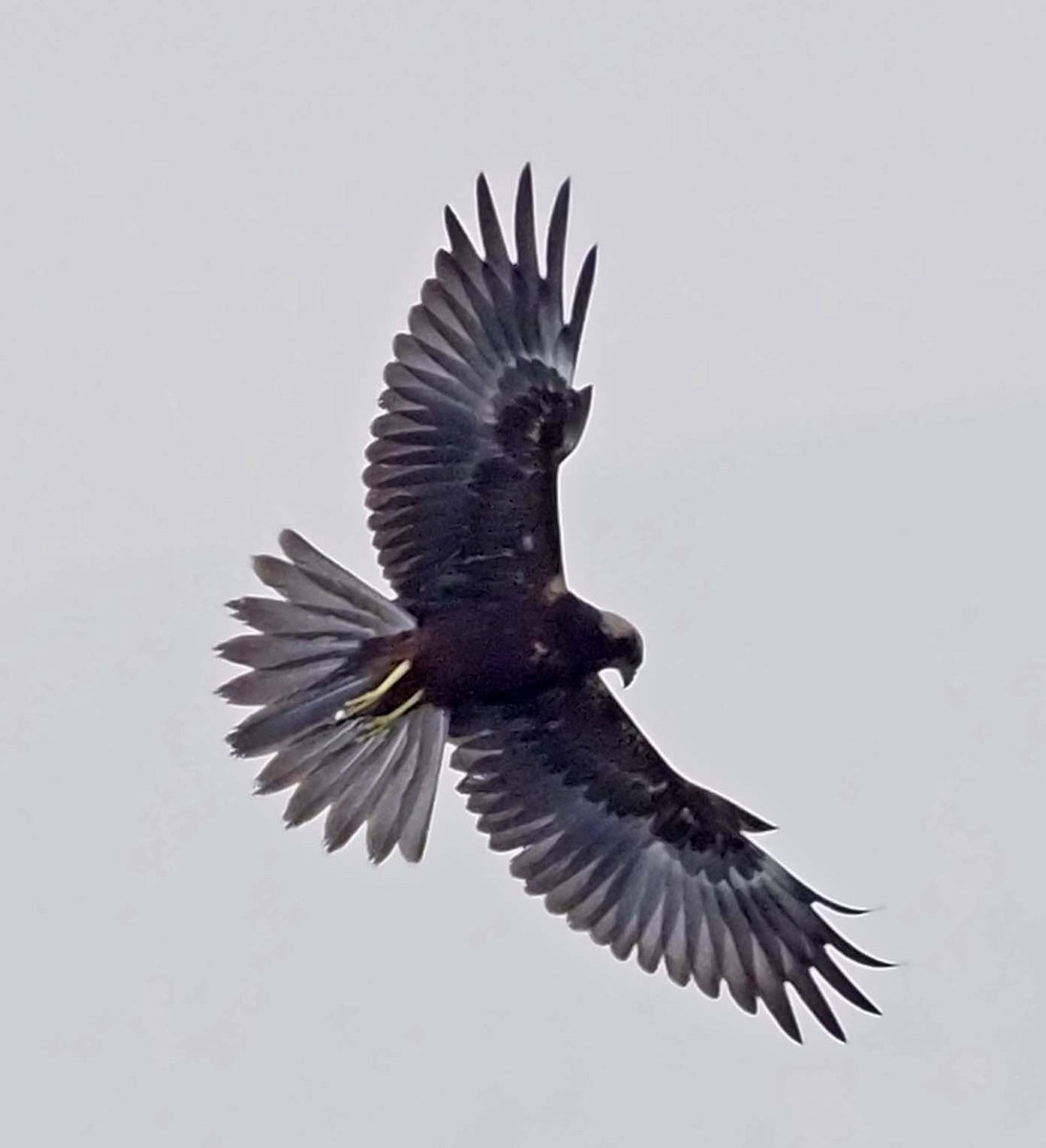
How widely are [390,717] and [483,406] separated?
4.34 feet

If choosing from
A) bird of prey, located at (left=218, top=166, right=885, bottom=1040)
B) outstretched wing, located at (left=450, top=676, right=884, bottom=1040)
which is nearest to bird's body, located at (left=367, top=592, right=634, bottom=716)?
bird of prey, located at (left=218, top=166, right=885, bottom=1040)

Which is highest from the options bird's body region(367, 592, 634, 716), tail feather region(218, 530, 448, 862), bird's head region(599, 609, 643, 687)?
bird's head region(599, 609, 643, 687)

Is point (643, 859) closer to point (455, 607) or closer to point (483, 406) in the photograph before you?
point (455, 607)

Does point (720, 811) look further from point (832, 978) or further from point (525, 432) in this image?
point (525, 432)

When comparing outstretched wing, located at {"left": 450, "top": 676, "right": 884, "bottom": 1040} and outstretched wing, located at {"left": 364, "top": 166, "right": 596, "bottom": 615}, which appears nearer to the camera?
outstretched wing, located at {"left": 364, "top": 166, "right": 596, "bottom": 615}

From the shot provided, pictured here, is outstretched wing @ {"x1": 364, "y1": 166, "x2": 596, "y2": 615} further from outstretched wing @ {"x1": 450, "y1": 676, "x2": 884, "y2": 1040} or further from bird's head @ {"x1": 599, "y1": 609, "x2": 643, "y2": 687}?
outstretched wing @ {"x1": 450, "y1": 676, "x2": 884, "y2": 1040}

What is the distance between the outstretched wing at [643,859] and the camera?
43.4 ft

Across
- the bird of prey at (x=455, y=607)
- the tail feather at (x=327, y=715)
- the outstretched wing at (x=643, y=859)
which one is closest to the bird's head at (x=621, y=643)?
the bird of prey at (x=455, y=607)

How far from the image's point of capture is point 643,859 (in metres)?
13.6

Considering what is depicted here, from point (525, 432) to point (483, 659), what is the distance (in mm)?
916

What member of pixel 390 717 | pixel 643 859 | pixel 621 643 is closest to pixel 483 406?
pixel 621 643

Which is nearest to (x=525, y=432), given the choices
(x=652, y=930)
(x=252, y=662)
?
(x=252, y=662)

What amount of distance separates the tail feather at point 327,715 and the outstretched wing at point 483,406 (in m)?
0.32

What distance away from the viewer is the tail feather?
12430mm
